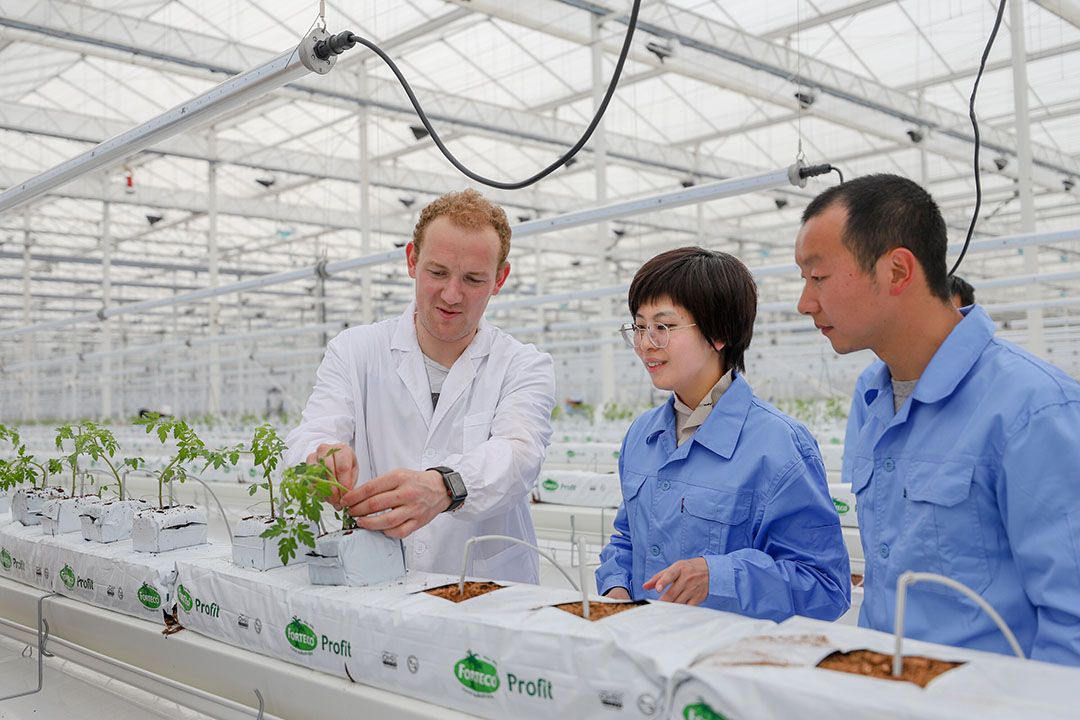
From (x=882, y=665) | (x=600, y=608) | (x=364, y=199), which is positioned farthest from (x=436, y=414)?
(x=364, y=199)

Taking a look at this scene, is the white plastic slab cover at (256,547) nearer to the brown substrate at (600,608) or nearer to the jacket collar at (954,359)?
the brown substrate at (600,608)

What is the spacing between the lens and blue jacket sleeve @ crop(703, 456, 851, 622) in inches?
56.2

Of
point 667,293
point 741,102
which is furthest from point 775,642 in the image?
point 741,102

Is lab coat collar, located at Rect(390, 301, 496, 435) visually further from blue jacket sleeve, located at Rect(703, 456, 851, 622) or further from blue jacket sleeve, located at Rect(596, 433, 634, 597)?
blue jacket sleeve, located at Rect(703, 456, 851, 622)

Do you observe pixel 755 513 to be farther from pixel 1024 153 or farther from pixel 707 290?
pixel 1024 153

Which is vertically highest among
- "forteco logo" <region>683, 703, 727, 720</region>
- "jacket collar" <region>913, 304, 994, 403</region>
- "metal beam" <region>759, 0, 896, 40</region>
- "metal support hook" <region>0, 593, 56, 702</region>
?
"metal beam" <region>759, 0, 896, 40</region>

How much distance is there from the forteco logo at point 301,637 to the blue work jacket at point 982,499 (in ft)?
2.90

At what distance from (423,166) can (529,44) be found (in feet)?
13.8

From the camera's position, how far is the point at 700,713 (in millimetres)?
913

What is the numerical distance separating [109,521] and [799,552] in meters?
1.64

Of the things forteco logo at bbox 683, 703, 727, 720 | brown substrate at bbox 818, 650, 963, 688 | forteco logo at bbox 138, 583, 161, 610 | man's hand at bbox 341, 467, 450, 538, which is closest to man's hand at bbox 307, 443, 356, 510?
man's hand at bbox 341, 467, 450, 538

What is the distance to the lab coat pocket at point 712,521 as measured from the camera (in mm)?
1500

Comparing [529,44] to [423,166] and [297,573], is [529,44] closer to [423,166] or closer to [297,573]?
[423,166]

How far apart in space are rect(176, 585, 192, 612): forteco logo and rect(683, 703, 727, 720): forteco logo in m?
1.12
